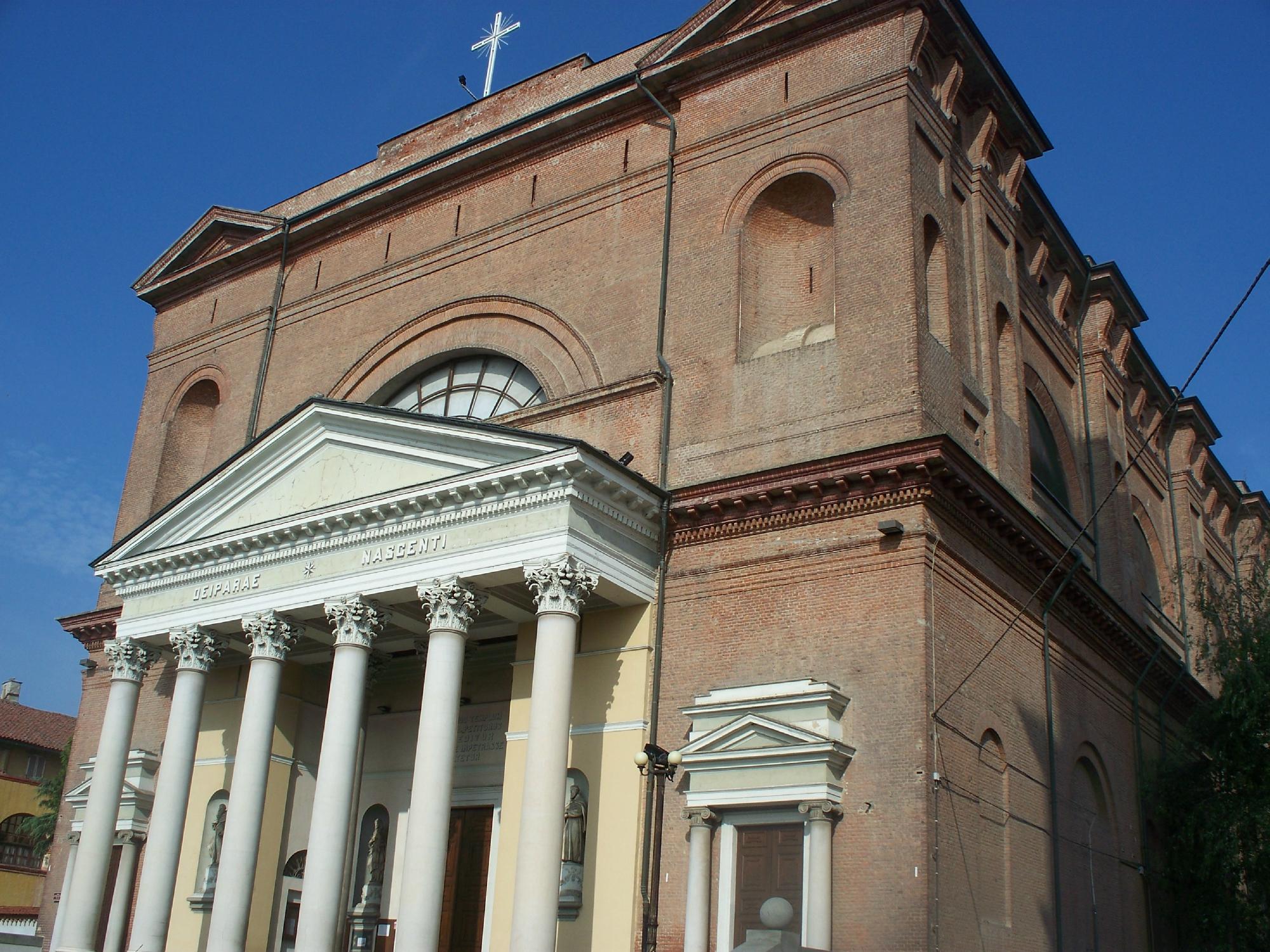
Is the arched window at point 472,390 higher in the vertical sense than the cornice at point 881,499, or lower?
higher

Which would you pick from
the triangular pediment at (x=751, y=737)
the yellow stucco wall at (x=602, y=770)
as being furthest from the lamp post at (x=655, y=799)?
the triangular pediment at (x=751, y=737)

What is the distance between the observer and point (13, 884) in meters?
43.7

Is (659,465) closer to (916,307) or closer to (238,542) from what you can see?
(916,307)

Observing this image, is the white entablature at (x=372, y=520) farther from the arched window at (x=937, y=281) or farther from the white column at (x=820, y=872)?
the arched window at (x=937, y=281)

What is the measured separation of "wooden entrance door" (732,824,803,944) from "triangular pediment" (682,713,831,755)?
105cm

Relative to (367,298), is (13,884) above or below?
below

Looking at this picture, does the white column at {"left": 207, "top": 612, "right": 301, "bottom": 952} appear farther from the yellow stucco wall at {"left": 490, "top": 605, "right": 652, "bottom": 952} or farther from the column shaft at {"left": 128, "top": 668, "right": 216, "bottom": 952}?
the yellow stucco wall at {"left": 490, "top": 605, "right": 652, "bottom": 952}

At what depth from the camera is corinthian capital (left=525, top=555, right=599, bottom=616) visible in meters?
17.3

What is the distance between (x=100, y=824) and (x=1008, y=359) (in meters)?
17.6

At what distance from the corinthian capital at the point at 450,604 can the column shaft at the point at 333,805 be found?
161 cm

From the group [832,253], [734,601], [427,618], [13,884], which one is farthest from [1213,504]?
[13,884]

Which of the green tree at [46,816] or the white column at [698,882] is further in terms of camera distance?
the green tree at [46,816]

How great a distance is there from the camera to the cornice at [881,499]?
1717 cm

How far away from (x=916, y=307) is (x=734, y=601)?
503 cm
